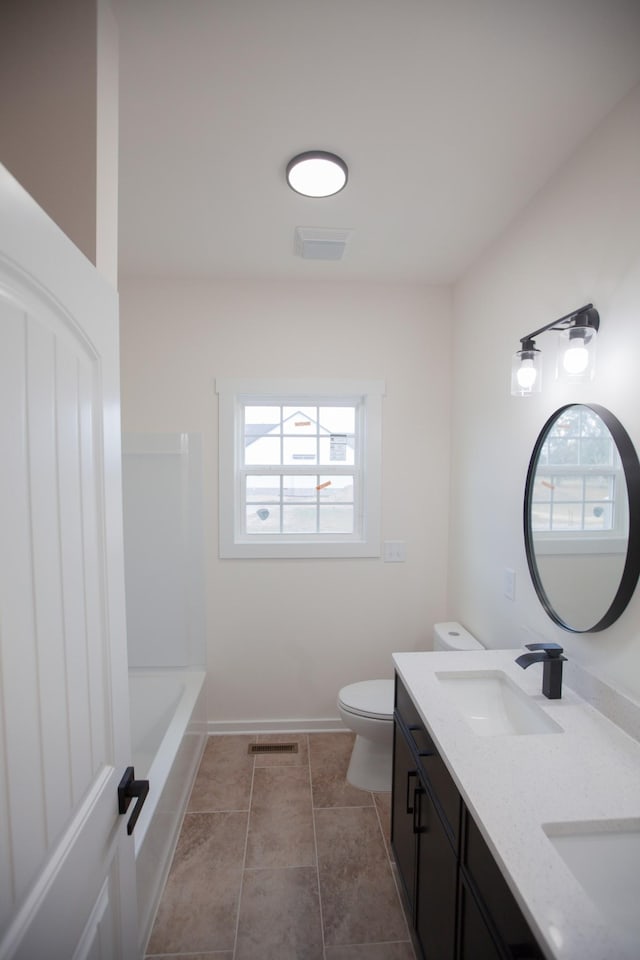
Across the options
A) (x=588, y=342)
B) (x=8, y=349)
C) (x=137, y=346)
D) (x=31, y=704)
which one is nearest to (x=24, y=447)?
(x=8, y=349)

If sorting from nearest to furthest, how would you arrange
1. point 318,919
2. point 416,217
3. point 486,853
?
point 486,853
point 318,919
point 416,217

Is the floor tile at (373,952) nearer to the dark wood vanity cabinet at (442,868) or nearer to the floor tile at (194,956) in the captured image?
the dark wood vanity cabinet at (442,868)

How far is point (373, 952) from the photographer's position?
1425 millimetres

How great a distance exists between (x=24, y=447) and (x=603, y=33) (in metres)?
1.61

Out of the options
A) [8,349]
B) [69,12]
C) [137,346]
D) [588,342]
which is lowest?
[8,349]

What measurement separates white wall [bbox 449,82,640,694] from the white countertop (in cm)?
20

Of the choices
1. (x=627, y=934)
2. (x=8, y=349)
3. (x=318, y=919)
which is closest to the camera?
(x=8, y=349)

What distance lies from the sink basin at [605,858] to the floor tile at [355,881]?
1.00 meters

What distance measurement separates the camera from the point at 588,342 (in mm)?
1329

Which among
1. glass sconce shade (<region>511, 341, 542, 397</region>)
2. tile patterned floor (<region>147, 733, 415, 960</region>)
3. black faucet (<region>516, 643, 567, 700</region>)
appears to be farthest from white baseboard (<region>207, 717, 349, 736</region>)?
glass sconce shade (<region>511, 341, 542, 397</region>)

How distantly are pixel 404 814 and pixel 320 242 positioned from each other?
2.37 m

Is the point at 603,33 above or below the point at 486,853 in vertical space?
above

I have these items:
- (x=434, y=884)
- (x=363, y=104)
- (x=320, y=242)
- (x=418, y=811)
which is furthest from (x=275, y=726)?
(x=363, y=104)

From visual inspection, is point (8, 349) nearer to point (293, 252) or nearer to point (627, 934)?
point (627, 934)
